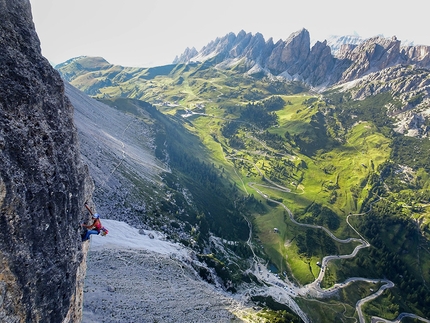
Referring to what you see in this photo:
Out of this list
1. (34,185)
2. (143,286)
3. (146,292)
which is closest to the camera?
(34,185)

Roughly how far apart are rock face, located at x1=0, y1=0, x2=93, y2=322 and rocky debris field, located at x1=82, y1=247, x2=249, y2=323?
2222cm

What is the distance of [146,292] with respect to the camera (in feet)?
175

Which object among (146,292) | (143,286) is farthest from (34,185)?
(143,286)

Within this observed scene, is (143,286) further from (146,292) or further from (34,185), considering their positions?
(34,185)

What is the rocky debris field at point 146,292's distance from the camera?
45.6 metres

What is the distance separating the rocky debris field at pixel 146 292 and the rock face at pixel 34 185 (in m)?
22.2

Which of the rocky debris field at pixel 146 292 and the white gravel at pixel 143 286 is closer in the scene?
the rocky debris field at pixel 146 292

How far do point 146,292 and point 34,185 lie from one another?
40.9 meters

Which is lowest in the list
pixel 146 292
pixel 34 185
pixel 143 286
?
pixel 146 292

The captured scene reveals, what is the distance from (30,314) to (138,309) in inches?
1303

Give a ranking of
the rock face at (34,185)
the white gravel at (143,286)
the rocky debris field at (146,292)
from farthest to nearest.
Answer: the white gravel at (143,286) → the rocky debris field at (146,292) → the rock face at (34,185)

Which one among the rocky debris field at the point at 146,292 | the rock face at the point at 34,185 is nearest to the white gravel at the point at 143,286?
the rocky debris field at the point at 146,292

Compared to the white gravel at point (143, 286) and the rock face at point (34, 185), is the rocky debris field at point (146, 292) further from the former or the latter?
the rock face at point (34, 185)

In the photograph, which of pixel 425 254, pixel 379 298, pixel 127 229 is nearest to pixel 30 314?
pixel 127 229
